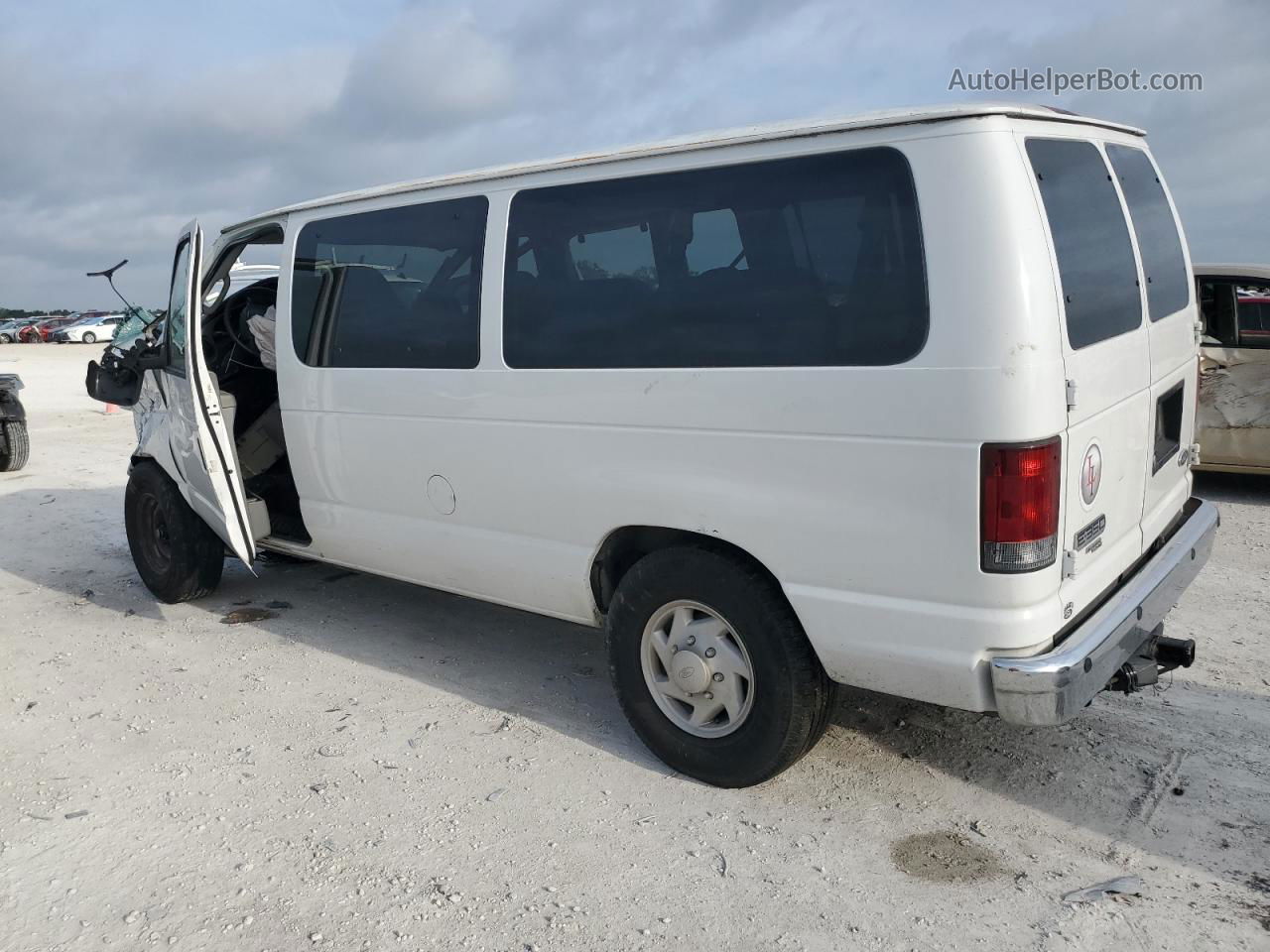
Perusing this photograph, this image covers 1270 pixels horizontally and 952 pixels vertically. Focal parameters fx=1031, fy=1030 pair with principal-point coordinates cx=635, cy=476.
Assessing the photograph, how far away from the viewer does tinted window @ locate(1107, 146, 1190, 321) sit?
3.71 meters

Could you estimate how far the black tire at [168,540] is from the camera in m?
5.80

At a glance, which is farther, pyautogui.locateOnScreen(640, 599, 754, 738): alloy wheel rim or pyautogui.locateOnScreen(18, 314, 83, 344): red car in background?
pyautogui.locateOnScreen(18, 314, 83, 344): red car in background

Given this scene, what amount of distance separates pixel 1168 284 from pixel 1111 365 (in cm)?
98

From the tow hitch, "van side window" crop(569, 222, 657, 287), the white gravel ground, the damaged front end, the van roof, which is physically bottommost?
the white gravel ground

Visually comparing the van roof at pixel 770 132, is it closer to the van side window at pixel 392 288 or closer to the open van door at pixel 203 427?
the van side window at pixel 392 288

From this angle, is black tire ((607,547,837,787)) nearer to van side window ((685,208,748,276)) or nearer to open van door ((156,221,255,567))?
van side window ((685,208,748,276))

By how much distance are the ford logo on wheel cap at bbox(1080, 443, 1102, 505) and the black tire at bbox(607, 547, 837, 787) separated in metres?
0.98

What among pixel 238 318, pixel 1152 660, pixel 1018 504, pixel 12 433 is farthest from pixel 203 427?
pixel 12 433

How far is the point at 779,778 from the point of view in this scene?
375 cm

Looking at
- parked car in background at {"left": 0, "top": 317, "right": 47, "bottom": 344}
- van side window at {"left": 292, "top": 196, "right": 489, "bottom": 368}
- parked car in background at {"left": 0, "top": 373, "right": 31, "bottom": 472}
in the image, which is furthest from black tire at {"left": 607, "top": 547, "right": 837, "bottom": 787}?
parked car in background at {"left": 0, "top": 317, "right": 47, "bottom": 344}

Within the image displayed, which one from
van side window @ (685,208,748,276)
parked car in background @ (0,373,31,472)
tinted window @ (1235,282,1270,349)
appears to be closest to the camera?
van side window @ (685,208,748,276)

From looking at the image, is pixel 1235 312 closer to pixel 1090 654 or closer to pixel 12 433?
pixel 1090 654

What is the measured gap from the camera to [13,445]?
420 inches

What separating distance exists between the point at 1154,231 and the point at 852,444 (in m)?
1.75
